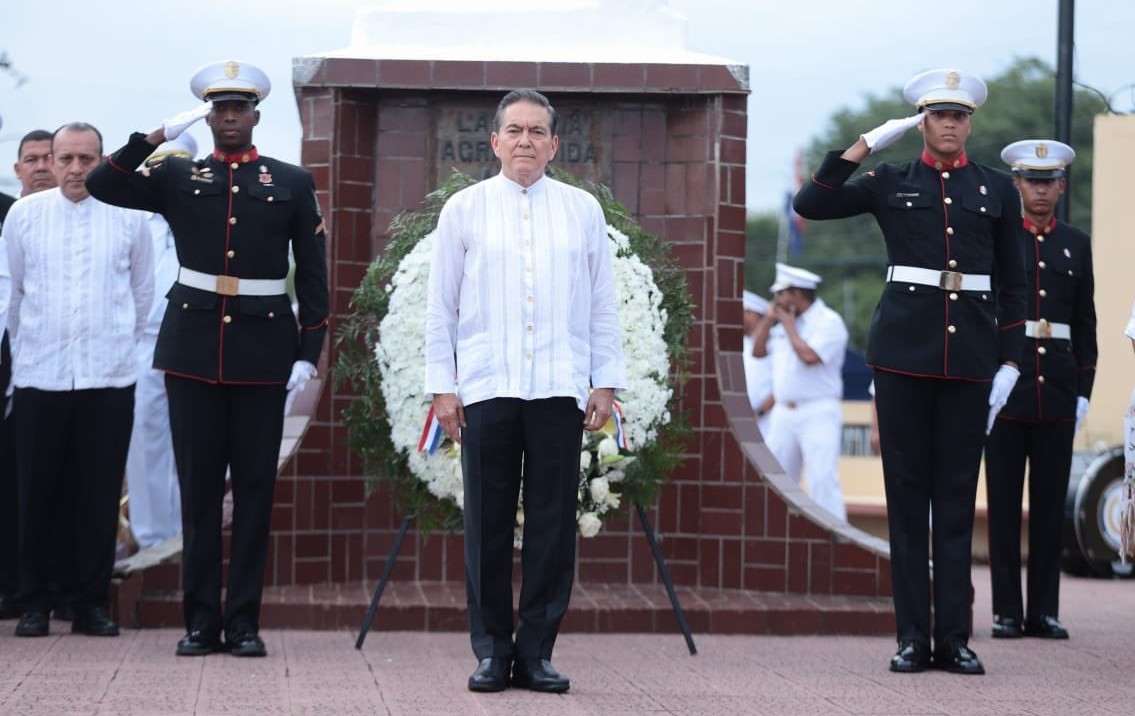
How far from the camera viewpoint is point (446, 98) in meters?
9.11

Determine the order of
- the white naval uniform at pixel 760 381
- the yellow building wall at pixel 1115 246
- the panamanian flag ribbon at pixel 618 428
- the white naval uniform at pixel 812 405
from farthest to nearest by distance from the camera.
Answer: the yellow building wall at pixel 1115 246 < the white naval uniform at pixel 760 381 < the white naval uniform at pixel 812 405 < the panamanian flag ribbon at pixel 618 428

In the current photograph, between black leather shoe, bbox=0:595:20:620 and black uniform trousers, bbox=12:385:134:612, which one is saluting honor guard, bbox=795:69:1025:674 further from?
black leather shoe, bbox=0:595:20:620

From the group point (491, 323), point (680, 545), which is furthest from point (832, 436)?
point (491, 323)

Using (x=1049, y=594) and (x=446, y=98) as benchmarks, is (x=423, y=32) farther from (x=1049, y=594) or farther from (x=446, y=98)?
(x=1049, y=594)

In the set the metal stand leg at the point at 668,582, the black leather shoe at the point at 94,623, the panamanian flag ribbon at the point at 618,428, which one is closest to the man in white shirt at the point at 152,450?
the black leather shoe at the point at 94,623

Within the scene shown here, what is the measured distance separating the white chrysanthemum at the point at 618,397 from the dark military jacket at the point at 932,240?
0.82 metres

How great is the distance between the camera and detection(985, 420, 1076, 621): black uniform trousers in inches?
334

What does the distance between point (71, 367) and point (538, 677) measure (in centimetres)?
262

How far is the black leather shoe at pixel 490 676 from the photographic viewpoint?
20.5ft

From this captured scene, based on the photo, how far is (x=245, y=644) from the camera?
717cm

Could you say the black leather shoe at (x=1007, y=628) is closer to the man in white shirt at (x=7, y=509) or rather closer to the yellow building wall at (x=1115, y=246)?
the man in white shirt at (x=7, y=509)

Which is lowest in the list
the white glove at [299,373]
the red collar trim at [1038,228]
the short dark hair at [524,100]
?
the white glove at [299,373]

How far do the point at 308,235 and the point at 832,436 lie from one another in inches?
246

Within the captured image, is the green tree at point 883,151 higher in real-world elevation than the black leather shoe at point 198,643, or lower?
higher
